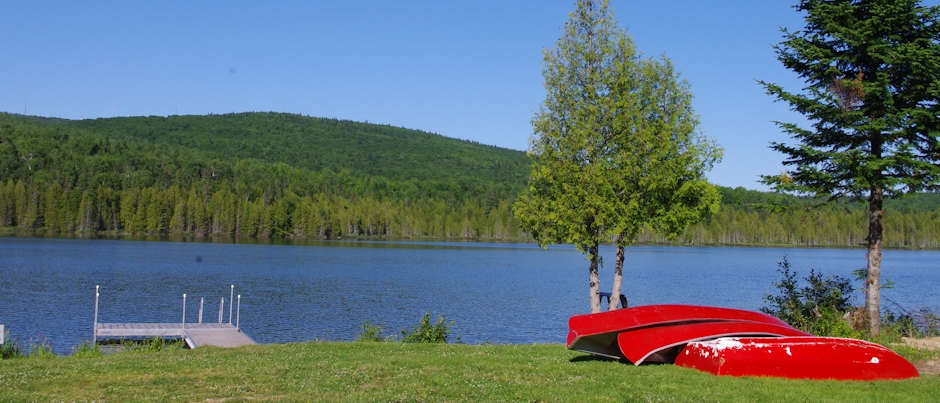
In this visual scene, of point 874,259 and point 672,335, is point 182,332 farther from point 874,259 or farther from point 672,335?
point 874,259

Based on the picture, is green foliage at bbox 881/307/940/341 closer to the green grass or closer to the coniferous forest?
the green grass

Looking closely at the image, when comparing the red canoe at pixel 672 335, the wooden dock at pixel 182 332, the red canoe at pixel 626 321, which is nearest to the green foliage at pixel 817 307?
the red canoe at pixel 626 321

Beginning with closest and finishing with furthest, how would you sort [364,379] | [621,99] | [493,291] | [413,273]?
[364,379]
[621,99]
[493,291]
[413,273]

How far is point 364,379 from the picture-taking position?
11070 mm

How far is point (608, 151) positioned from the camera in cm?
1902

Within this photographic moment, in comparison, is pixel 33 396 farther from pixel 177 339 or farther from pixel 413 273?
pixel 413 273

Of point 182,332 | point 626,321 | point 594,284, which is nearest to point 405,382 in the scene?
point 626,321

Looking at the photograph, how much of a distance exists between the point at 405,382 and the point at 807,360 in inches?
244

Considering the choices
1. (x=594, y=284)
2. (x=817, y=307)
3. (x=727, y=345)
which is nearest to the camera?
(x=727, y=345)

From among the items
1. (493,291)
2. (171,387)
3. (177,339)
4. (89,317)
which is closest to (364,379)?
(171,387)

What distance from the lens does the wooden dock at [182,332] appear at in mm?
23516

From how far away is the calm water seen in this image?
2852 cm

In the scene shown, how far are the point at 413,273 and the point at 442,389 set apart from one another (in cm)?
4870

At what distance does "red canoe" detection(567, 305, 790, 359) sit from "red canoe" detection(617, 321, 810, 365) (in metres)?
0.13
